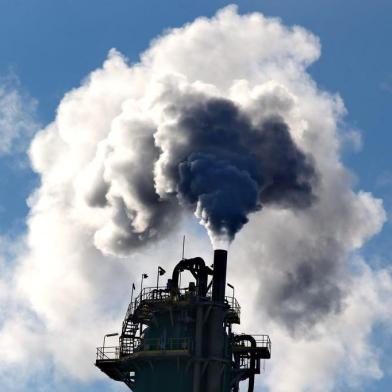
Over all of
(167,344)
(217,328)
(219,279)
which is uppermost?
(219,279)

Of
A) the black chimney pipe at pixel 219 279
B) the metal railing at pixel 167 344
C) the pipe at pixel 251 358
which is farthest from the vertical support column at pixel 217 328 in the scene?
the pipe at pixel 251 358

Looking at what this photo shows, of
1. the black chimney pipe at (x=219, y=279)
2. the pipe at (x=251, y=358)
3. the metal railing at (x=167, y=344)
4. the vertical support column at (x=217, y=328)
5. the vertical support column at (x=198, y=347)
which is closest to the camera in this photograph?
the vertical support column at (x=198, y=347)

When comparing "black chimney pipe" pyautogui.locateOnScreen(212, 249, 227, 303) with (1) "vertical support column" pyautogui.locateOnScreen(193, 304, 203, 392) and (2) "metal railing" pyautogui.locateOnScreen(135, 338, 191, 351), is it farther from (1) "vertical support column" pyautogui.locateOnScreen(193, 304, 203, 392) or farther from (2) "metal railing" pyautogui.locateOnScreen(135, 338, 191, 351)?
(2) "metal railing" pyautogui.locateOnScreen(135, 338, 191, 351)

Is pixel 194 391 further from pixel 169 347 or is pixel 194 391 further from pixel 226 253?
pixel 226 253

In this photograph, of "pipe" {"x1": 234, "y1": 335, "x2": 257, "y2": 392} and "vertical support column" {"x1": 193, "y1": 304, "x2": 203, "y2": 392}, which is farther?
"pipe" {"x1": 234, "y1": 335, "x2": 257, "y2": 392}

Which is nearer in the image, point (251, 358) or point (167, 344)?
point (167, 344)

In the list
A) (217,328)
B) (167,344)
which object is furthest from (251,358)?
(167,344)

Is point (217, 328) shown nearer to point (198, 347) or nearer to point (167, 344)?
point (198, 347)

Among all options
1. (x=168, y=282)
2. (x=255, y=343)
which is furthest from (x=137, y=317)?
(x=255, y=343)

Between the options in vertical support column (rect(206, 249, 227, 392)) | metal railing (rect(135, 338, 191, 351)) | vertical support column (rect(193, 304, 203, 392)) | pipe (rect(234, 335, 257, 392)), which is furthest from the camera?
pipe (rect(234, 335, 257, 392))

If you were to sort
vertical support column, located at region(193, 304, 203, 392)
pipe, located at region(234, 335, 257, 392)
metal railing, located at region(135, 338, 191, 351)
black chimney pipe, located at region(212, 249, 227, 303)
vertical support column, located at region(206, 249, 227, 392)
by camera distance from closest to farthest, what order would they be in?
1. vertical support column, located at region(193, 304, 203, 392)
2. metal railing, located at region(135, 338, 191, 351)
3. vertical support column, located at region(206, 249, 227, 392)
4. black chimney pipe, located at region(212, 249, 227, 303)
5. pipe, located at region(234, 335, 257, 392)

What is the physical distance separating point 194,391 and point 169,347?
3.91m

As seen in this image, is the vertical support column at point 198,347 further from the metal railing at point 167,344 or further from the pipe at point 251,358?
the pipe at point 251,358

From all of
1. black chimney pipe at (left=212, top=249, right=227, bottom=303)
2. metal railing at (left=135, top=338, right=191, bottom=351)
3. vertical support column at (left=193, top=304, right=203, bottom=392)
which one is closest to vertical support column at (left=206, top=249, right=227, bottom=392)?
black chimney pipe at (left=212, top=249, right=227, bottom=303)
